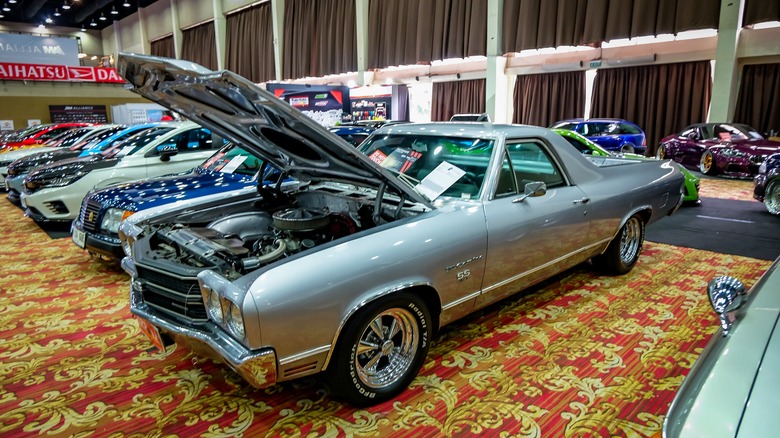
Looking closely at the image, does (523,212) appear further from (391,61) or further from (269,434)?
(391,61)

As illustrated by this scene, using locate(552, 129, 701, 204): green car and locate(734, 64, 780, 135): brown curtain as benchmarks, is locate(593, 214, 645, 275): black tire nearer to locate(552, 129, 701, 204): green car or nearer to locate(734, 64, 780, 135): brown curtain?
locate(552, 129, 701, 204): green car

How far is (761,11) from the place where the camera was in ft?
34.3

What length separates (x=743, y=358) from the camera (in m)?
1.35

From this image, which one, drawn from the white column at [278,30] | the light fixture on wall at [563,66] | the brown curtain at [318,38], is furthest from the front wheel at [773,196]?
the white column at [278,30]

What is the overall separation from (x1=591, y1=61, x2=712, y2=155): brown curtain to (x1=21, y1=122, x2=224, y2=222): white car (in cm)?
1166

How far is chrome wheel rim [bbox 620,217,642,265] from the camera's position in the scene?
4.07m

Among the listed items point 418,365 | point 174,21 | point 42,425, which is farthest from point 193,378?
point 174,21

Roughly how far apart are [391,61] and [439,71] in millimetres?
1755

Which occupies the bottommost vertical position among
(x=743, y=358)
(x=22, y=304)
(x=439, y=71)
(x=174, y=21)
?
(x=22, y=304)

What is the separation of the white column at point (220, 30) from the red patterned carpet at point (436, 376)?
2090cm

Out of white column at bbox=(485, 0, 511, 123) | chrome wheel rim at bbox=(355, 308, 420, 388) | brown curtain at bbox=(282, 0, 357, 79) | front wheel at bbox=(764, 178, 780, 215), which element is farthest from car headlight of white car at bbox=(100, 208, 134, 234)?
brown curtain at bbox=(282, 0, 357, 79)

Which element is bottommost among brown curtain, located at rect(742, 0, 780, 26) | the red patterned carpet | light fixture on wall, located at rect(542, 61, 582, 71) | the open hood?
the red patterned carpet

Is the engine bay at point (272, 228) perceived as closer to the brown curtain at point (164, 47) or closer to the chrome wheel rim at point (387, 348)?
the chrome wheel rim at point (387, 348)

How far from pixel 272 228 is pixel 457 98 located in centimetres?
1450
